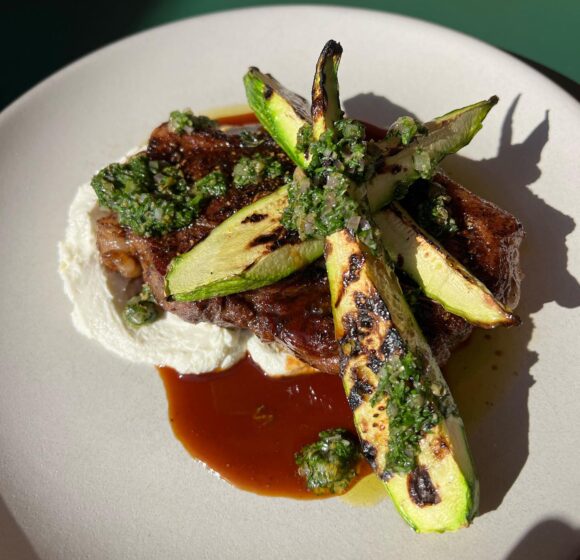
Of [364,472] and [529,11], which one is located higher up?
[529,11]

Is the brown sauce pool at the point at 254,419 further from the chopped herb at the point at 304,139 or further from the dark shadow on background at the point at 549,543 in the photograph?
the chopped herb at the point at 304,139

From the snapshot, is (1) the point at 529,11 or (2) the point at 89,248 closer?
(2) the point at 89,248

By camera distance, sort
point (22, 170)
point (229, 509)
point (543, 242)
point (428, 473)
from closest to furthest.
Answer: point (428, 473), point (229, 509), point (543, 242), point (22, 170)

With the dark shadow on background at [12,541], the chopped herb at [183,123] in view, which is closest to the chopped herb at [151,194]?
the chopped herb at [183,123]

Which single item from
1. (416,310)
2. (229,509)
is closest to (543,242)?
(416,310)

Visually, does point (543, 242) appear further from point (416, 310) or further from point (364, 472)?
point (364, 472)

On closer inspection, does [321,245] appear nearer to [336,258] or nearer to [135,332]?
[336,258]
